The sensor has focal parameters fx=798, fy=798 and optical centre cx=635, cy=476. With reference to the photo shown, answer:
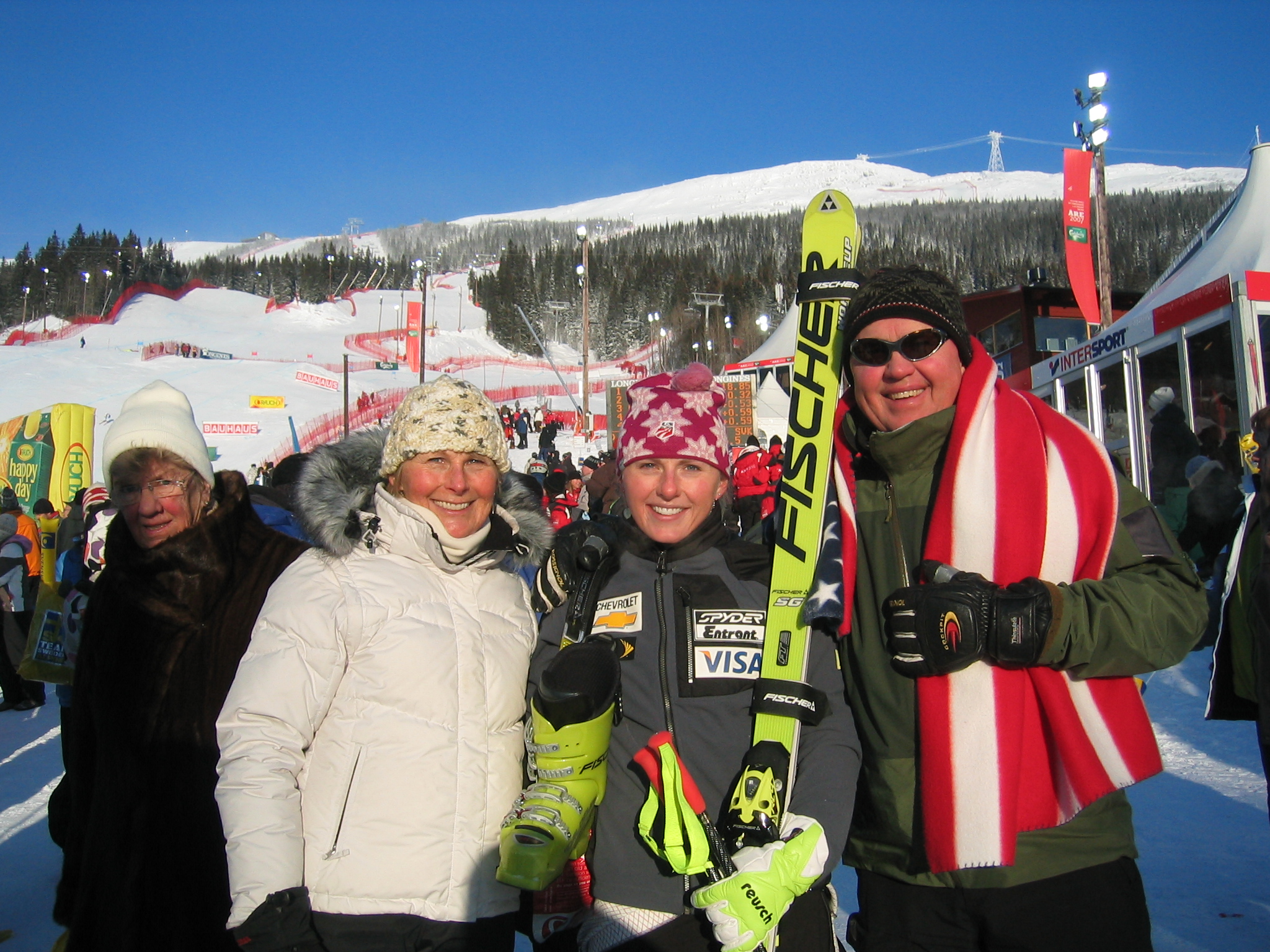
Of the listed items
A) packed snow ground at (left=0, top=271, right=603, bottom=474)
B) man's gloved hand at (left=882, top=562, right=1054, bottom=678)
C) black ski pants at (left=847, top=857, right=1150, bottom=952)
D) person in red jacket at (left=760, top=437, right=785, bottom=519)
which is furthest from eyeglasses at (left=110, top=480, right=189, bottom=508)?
packed snow ground at (left=0, top=271, right=603, bottom=474)

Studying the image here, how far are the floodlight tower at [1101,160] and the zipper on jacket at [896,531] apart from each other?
1338 centimetres

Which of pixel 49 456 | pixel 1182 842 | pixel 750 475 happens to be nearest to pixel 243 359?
pixel 49 456

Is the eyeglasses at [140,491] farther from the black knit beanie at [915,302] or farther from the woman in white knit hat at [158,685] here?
the black knit beanie at [915,302]

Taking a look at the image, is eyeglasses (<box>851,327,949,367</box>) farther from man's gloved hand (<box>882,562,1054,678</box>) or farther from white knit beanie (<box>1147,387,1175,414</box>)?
white knit beanie (<box>1147,387,1175,414</box>)

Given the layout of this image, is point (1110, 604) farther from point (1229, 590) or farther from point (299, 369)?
point (299, 369)

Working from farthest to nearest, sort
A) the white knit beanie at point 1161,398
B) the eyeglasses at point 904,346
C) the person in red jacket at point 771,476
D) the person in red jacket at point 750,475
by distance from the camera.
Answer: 1. the white knit beanie at point 1161,398
2. the person in red jacket at point 750,475
3. the person in red jacket at point 771,476
4. the eyeglasses at point 904,346

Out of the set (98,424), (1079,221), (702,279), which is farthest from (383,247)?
(1079,221)

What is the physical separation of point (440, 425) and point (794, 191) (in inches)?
5673

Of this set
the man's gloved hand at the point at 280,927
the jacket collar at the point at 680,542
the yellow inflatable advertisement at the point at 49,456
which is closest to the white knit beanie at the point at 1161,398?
the jacket collar at the point at 680,542

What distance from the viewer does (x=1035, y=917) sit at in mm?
1362

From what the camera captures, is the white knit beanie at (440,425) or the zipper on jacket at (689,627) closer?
the zipper on jacket at (689,627)

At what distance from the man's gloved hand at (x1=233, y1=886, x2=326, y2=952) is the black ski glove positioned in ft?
2.36

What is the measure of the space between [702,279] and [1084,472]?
241ft

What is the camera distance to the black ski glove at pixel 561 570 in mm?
1755
